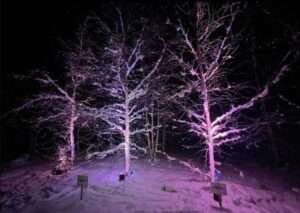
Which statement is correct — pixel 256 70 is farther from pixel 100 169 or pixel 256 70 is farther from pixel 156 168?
pixel 100 169

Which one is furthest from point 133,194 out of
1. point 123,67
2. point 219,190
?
point 123,67

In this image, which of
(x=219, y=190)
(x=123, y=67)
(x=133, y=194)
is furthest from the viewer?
(x=123, y=67)

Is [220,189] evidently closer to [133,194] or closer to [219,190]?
[219,190]

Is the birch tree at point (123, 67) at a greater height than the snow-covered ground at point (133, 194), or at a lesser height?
greater

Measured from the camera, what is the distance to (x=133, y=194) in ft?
29.9

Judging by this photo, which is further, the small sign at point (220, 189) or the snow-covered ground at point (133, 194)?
the small sign at point (220, 189)

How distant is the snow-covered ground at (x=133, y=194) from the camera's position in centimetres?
827

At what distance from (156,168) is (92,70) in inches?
201

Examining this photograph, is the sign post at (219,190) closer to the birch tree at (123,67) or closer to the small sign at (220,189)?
the small sign at (220,189)

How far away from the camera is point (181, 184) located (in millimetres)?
10500

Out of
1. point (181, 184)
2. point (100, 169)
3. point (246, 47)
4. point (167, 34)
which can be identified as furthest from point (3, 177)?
point (246, 47)

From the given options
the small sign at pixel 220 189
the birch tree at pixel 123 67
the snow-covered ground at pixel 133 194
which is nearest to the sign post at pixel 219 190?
the small sign at pixel 220 189

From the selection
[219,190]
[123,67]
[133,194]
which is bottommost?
[133,194]

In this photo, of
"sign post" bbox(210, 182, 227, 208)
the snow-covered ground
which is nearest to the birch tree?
the snow-covered ground
